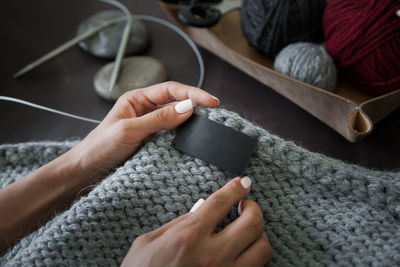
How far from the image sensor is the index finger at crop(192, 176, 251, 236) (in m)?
0.48

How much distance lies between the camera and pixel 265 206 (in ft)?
1.85

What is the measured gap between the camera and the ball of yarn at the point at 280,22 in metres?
0.83

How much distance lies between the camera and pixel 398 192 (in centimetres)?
57

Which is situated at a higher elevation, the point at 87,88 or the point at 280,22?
the point at 280,22

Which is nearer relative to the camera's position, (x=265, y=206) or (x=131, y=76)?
(x=265, y=206)

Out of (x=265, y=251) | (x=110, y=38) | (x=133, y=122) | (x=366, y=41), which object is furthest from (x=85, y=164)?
(x=366, y=41)

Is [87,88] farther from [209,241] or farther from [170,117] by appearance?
[209,241]

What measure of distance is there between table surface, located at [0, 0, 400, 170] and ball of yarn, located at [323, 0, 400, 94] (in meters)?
0.12

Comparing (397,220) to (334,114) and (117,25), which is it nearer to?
(334,114)

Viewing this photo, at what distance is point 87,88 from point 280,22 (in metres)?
0.56

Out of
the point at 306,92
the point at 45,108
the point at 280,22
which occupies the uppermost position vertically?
the point at 280,22

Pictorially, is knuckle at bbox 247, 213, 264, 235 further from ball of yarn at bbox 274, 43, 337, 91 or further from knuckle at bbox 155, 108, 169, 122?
ball of yarn at bbox 274, 43, 337, 91

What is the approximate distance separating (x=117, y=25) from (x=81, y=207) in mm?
671

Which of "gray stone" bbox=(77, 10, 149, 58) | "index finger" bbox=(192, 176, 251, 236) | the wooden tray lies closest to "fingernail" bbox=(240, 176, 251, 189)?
"index finger" bbox=(192, 176, 251, 236)
